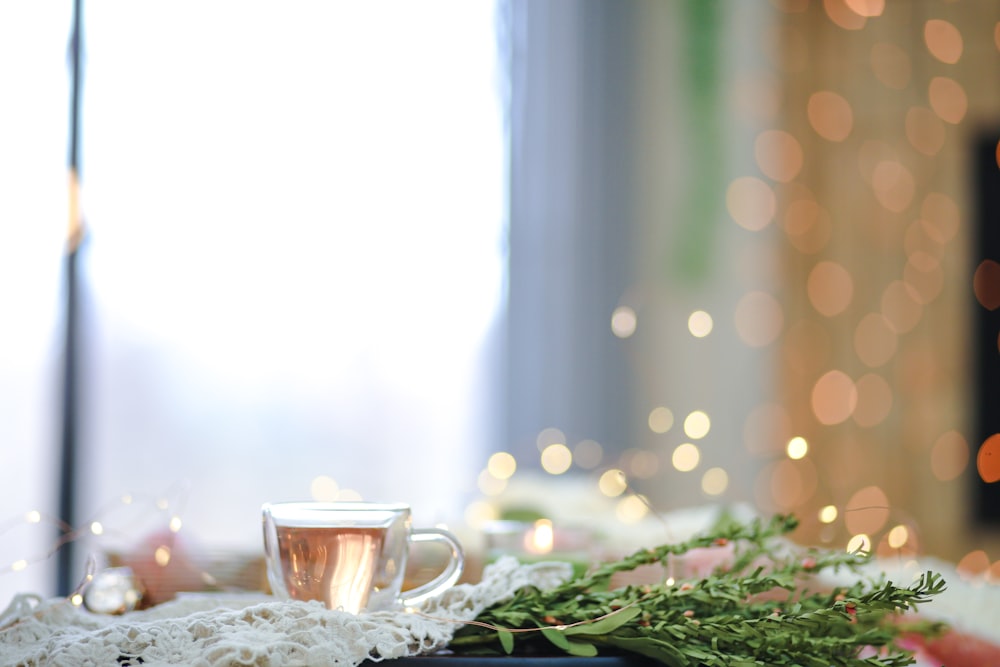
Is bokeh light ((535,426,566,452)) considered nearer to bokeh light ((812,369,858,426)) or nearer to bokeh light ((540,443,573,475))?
bokeh light ((540,443,573,475))

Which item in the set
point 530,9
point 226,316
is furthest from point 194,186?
point 530,9

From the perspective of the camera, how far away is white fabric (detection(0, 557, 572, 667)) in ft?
1.41

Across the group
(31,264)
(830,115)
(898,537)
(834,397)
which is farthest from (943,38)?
(898,537)

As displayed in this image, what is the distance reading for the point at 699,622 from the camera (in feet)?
1.58

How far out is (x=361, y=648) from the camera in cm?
44

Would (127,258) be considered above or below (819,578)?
above

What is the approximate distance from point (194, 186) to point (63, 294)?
333 mm

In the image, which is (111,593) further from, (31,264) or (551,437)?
(551,437)

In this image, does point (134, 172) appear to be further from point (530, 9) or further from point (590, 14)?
point (590, 14)

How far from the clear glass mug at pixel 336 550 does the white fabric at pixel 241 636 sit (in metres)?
0.02

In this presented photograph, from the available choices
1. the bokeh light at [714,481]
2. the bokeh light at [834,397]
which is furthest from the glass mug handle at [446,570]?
the bokeh light at [834,397]

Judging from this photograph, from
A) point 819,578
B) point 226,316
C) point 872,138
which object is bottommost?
point 819,578

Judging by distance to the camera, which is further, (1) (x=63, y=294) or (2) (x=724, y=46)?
(2) (x=724, y=46)

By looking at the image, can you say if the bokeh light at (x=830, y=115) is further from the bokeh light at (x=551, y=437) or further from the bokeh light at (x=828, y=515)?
the bokeh light at (x=828, y=515)
